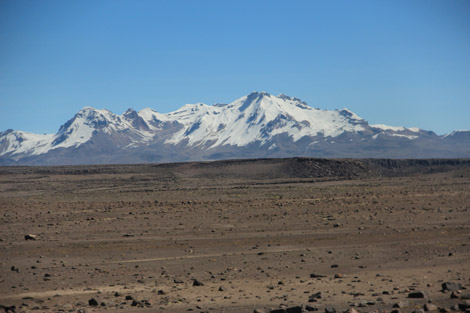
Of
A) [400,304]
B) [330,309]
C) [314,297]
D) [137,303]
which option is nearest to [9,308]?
[137,303]

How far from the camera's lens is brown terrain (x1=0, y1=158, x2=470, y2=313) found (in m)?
15.6

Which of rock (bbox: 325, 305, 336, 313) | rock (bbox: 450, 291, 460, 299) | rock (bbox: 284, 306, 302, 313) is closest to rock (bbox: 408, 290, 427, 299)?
rock (bbox: 450, 291, 460, 299)

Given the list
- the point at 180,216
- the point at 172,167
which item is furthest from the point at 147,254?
the point at 172,167

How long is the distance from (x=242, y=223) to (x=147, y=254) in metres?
8.76

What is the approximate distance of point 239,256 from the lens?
21984 mm

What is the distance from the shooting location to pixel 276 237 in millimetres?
26234

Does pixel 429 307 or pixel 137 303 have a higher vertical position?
pixel 429 307

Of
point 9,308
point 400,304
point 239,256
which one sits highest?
point 400,304

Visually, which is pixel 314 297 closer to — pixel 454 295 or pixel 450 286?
pixel 454 295

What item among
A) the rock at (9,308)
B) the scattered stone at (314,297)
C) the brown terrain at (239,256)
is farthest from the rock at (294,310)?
the rock at (9,308)

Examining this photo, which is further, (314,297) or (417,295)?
(314,297)

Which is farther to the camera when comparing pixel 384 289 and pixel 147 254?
pixel 147 254

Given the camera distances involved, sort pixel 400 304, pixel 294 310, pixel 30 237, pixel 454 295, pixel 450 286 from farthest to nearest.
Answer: pixel 30 237
pixel 450 286
pixel 454 295
pixel 400 304
pixel 294 310

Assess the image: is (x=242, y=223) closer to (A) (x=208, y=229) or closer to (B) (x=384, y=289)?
(A) (x=208, y=229)
